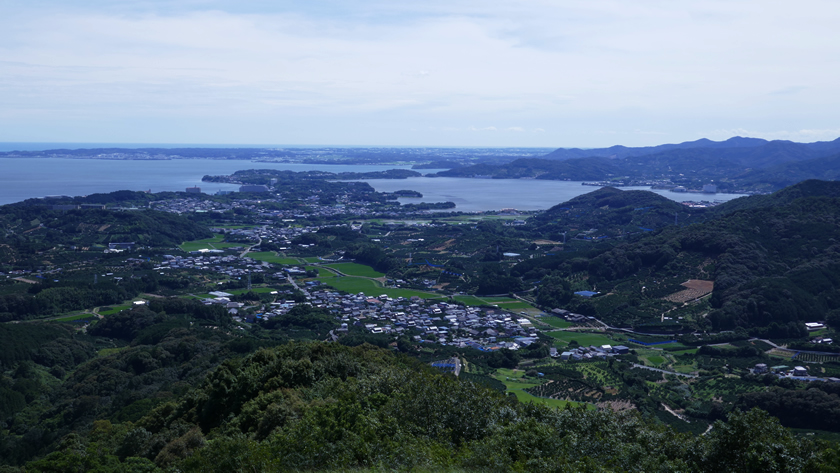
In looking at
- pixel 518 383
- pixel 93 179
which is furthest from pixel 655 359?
pixel 93 179

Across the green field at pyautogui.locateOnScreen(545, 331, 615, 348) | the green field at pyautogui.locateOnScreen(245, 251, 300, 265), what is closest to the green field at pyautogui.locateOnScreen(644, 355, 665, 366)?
the green field at pyautogui.locateOnScreen(545, 331, 615, 348)

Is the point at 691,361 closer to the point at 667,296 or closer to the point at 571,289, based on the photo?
the point at 667,296

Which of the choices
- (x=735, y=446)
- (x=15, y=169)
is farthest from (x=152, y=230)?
(x=15, y=169)

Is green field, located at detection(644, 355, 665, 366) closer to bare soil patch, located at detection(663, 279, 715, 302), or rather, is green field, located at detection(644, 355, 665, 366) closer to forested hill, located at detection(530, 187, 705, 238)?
bare soil patch, located at detection(663, 279, 715, 302)

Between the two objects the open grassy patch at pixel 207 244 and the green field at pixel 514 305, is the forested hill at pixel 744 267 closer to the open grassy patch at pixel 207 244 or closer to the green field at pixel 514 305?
the green field at pixel 514 305

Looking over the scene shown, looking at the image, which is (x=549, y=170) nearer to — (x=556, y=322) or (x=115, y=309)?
(x=556, y=322)

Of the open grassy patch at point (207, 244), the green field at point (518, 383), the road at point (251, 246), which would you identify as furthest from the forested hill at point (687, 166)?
the green field at point (518, 383)
